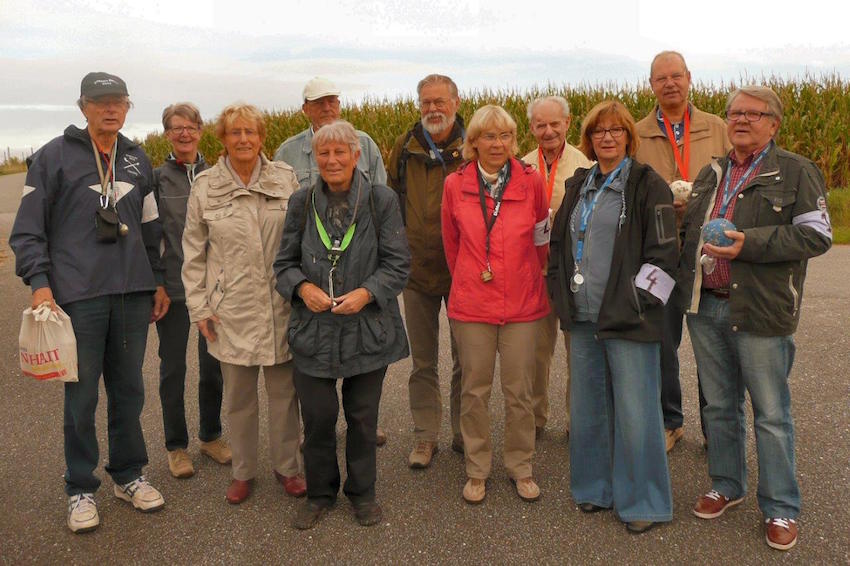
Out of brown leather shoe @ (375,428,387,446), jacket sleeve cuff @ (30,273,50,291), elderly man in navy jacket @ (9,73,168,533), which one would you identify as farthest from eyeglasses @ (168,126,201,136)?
brown leather shoe @ (375,428,387,446)

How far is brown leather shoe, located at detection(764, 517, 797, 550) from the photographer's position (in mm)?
3283

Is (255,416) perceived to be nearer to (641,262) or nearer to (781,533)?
(641,262)

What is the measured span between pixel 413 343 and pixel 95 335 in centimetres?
193

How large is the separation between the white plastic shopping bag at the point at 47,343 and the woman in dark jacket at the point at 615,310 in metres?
2.63

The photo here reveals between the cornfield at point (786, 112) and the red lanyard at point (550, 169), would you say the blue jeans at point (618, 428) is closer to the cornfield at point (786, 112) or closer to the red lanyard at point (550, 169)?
the red lanyard at point (550, 169)

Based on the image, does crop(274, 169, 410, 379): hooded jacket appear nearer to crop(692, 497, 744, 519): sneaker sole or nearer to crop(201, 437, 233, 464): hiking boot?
crop(201, 437, 233, 464): hiking boot

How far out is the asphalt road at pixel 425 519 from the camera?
336 centimetres

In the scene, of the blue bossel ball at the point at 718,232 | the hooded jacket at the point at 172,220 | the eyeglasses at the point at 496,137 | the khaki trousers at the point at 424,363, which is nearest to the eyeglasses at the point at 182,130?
the hooded jacket at the point at 172,220

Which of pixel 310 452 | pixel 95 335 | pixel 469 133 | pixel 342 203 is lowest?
pixel 310 452

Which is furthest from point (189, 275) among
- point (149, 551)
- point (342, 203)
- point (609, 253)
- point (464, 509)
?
point (609, 253)

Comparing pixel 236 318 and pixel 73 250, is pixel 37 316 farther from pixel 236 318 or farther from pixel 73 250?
pixel 236 318

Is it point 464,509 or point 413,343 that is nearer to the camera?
point 464,509

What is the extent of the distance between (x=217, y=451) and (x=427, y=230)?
2114mm

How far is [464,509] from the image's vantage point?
3.83m
